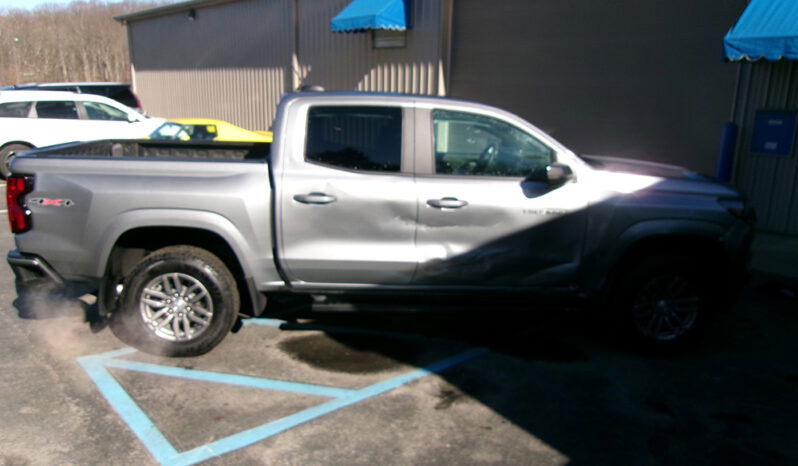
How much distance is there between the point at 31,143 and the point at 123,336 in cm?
970

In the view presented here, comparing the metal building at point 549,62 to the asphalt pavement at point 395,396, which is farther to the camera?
the metal building at point 549,62

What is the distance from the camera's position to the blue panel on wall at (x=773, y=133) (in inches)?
334

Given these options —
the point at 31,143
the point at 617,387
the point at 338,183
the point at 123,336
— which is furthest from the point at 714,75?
the point at 31,143

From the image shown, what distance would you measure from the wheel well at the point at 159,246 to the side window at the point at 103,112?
985 centimetres

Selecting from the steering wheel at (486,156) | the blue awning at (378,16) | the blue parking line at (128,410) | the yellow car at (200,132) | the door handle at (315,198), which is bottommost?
the blue parking line at (128,410)

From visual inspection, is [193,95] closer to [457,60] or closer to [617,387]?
[457,60]

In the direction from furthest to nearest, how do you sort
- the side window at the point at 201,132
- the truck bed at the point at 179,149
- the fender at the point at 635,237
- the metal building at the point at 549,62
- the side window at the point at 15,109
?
the side window at the point at 15,109, the side window at the point at 201,132, the metal building at the point at 549,62, the truck bed at the point at 179,149, the fender at the point at 635,237

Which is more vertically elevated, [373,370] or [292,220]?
[292,220]

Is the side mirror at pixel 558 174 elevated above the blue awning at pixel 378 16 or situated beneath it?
situated beneath

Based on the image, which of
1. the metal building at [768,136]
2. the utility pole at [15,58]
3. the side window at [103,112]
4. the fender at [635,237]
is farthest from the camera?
the utility pole at [15,58]

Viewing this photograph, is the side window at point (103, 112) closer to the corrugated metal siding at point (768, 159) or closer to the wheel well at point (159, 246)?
the wheel well at point (159, 246)

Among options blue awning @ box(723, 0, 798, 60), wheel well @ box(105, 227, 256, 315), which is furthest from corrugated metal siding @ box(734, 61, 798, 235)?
wheel well @ box(105, 227, 256, 315)

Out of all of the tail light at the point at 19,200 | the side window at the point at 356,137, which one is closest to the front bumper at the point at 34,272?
the tail light at the point at 19,200

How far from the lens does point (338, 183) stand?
178 inches
